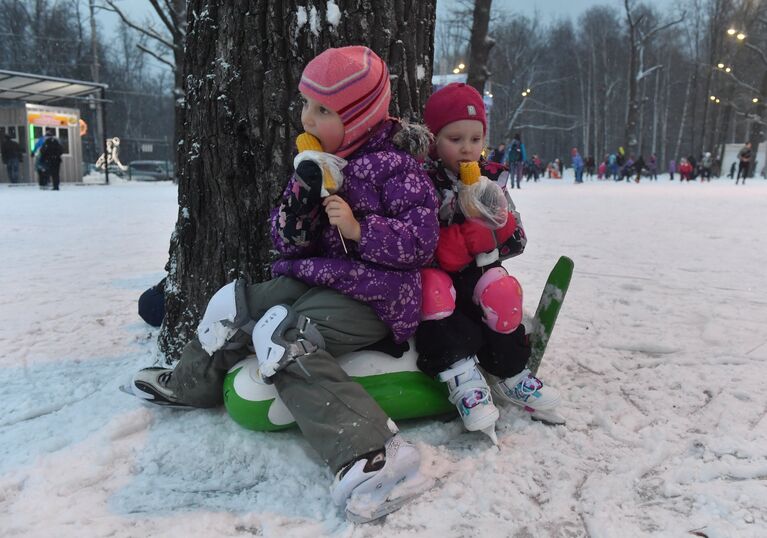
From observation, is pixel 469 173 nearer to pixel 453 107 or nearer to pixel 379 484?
pixel 453 107

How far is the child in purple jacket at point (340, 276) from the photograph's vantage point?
1.86 metres

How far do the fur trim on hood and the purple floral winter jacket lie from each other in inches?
1.0

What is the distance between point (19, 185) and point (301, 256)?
1969cm

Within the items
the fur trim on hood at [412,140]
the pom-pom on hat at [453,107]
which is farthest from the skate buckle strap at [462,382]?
the pom-pom on hat at [453,107]

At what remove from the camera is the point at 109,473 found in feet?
6.27

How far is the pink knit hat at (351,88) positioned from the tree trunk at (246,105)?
1.49 feet

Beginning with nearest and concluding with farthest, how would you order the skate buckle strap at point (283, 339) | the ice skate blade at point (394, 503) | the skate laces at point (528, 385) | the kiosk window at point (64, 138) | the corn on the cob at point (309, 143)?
the ice skate blade at point (394, 503)
the skate buckle strap at point (283, 339)
the corn on the cob at point (309, 143)
the skate laces at point (528, 385)
the kiosk window at point (64, 138)

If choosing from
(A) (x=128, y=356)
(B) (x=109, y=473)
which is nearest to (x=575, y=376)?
(B) (x=109, y=473)

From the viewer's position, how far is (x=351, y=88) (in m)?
2.01

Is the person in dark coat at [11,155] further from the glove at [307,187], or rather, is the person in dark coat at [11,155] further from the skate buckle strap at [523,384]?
the skate buckle strap at [523,384]

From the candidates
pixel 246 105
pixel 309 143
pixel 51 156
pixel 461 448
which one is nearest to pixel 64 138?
pixel 51 156

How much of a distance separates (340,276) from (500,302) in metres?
0.61

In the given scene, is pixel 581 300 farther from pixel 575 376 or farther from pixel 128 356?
pixel 128 356

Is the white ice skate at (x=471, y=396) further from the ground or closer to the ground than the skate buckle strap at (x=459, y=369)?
→ closer to the ground
